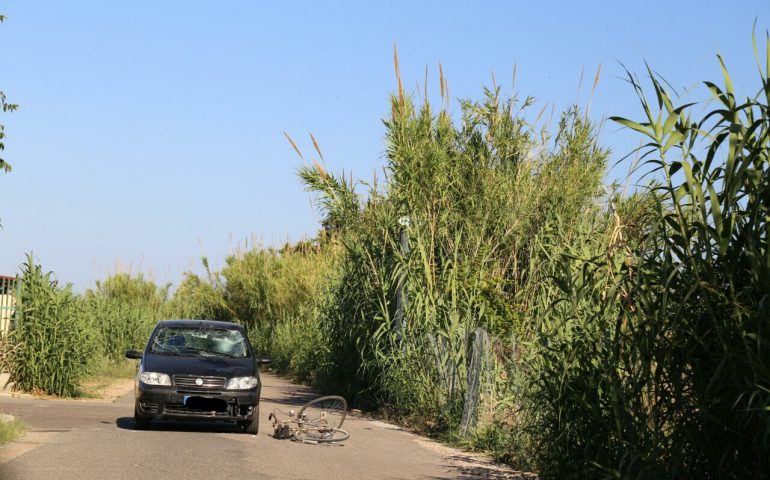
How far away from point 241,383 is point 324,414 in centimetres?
124

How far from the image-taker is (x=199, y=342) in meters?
16.8

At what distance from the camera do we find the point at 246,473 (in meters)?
11.4

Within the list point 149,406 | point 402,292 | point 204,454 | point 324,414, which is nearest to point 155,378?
point 149,406

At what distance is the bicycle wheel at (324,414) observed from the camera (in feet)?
51.1

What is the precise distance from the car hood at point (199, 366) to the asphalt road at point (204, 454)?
0.86 metres

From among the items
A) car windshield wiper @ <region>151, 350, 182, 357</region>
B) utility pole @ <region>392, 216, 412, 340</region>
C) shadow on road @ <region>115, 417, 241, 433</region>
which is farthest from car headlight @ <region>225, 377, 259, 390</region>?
utility pole @ <region>392, 216, 412, 340</region>

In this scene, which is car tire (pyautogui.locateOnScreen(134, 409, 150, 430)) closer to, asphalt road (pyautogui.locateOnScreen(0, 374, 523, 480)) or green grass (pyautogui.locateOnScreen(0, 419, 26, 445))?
asphalt road (pyautogui.locateOnScreen(0, 374, 523, 480))

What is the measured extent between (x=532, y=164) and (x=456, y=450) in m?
7.86

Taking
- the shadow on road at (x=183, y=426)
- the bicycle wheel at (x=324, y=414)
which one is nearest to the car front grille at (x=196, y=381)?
the shadow on road at (x=183, y=426)

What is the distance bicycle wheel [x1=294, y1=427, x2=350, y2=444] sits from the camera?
15125mm

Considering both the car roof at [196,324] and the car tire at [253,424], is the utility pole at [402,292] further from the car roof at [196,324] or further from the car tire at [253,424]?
the car tire at [253,424]

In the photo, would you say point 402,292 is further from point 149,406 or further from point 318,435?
point 149,406

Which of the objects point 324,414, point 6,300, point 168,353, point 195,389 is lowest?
point 324,414

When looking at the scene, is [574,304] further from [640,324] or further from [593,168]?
[593,168]
